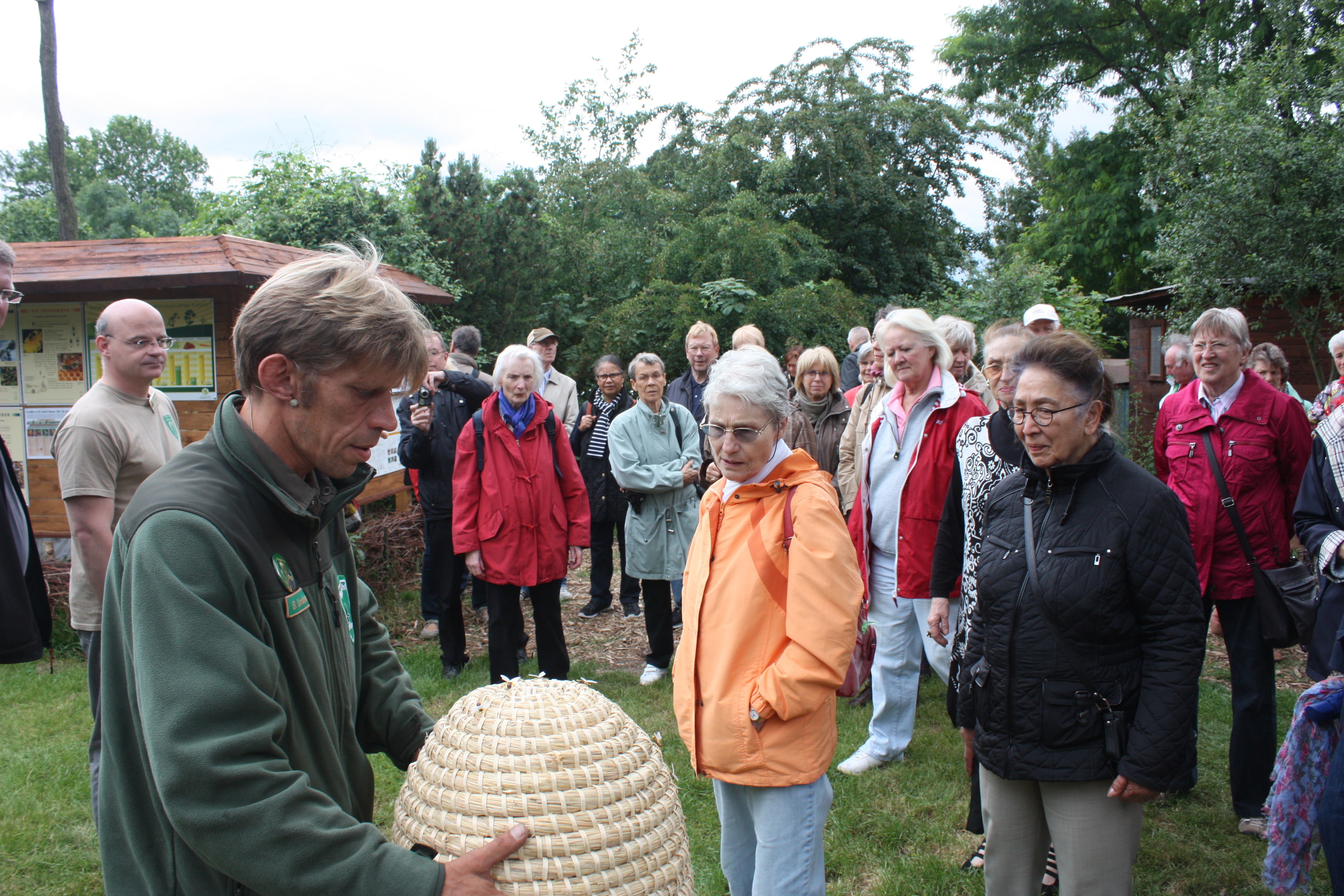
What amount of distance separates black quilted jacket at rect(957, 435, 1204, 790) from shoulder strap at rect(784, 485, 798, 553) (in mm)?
634

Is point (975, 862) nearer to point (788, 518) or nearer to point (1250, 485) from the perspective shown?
point (788, 518)

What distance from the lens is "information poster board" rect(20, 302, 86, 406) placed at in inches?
289

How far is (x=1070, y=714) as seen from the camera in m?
2.44

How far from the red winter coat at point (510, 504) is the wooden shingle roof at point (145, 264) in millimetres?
1855

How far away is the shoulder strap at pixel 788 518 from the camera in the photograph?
8.48ft

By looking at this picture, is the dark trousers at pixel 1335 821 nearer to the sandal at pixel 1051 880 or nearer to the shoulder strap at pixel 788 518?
the sandal at pixel 1051 880

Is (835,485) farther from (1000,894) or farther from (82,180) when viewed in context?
(82,180)

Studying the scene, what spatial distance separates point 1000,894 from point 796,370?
4401mm

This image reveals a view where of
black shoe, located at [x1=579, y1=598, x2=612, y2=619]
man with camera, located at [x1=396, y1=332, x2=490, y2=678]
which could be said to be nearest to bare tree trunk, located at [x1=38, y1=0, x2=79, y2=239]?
man with camera, located at [x1=396, y1=332, x2=490, y2=678]

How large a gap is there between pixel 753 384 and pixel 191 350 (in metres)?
6.16

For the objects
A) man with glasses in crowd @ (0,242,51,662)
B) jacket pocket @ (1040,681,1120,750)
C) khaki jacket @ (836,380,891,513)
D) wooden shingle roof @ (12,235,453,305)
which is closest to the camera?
jacket pocket @ (1040,681,1120,750)

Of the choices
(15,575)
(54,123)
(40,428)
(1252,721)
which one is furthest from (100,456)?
(54,123)

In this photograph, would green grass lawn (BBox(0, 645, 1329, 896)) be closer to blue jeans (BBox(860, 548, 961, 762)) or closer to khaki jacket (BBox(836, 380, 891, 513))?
blue jeans (BBox(860, 548, 961, 762))

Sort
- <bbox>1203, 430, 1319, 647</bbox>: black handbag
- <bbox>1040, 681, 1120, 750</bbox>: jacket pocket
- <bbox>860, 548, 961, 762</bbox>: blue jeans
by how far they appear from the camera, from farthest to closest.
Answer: <bbox>860, 548, 961, 762</bbox>: blue jeans, <bbox>1203, 430, 1319, 647</bbox>: black handbag, <bbox>1040, 681, 1120, 750</bbox>: jacket pocket
